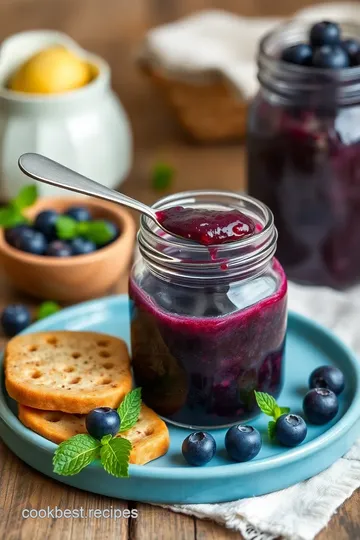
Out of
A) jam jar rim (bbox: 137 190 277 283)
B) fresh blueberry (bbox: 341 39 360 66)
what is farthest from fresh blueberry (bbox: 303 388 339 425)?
fresh blueberry (bbox: 341 39 360 66)

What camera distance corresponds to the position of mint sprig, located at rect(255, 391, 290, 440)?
1518 mm

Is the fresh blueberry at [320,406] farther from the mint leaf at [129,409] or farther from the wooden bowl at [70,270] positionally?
the wooden bowl at [70,270]

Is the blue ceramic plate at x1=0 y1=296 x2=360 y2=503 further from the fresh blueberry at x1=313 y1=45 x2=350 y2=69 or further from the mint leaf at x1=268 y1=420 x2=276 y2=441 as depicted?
the fresh blueberry at x1=313 y1=45 x2=350 y2=69

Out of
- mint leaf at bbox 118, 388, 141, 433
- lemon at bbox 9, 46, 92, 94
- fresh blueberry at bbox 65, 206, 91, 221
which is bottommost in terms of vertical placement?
fresh blueberry at bbox 65, 206, 91, 221

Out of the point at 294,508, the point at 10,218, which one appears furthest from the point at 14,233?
the point at 294,508

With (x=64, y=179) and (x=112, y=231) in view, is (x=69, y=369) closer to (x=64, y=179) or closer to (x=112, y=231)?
(x=64, y=179)

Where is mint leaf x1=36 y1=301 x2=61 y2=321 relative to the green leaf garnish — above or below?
below

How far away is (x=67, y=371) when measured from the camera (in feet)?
5.30

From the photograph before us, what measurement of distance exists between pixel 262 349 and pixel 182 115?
1282 millimetres

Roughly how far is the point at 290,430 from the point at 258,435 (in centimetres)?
5

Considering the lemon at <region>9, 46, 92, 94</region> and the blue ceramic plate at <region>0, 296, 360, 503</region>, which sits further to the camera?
the lemon at <region>9, 46, 92, 94</region>

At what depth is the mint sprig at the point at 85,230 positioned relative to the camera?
2061mm

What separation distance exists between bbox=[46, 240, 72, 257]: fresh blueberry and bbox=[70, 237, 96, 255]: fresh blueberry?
12 mm

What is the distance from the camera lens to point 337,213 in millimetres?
2053
